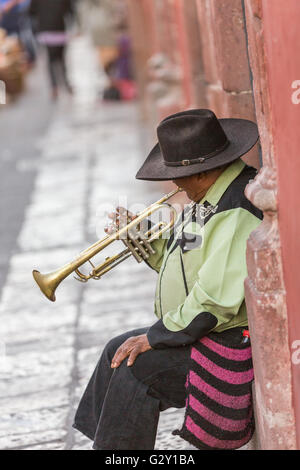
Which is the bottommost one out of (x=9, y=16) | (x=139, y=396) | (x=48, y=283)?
(x=9, y=16)

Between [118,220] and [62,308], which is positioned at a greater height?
[118,220]

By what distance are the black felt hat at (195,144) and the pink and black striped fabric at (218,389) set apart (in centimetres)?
59

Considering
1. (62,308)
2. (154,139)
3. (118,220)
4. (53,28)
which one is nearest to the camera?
(118,220)

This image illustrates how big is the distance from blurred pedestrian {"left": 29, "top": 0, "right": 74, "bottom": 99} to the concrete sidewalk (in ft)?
18.1

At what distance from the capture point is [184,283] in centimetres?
361

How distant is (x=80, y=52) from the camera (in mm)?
25828

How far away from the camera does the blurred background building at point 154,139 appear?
305 cm

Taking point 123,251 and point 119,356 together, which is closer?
point 119,356

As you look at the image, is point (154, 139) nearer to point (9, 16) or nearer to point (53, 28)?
point (53, 28)

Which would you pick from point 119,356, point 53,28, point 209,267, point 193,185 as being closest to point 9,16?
point 53,28

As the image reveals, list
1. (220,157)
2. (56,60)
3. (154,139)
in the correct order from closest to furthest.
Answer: (220,157), (154,139), (56,60)

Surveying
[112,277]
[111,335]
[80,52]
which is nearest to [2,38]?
[80,52]

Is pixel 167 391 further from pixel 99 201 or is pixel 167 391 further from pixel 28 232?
pixel 99 201

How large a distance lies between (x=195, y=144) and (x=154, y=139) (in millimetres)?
6701
